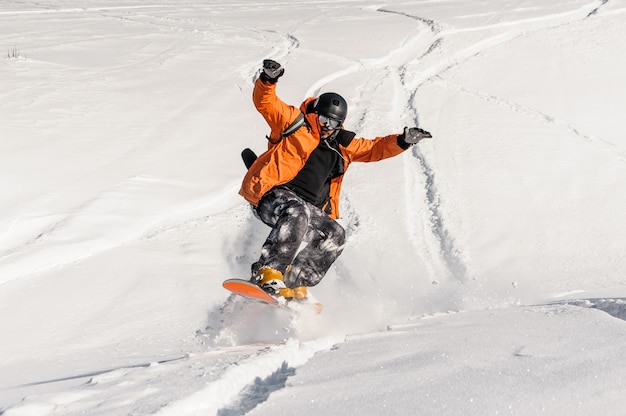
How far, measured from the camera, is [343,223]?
647 cm

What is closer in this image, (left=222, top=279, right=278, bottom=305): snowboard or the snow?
the snow

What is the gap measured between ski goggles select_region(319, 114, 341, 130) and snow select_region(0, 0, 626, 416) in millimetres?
1174

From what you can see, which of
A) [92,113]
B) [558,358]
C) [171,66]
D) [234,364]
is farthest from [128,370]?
[171,66]

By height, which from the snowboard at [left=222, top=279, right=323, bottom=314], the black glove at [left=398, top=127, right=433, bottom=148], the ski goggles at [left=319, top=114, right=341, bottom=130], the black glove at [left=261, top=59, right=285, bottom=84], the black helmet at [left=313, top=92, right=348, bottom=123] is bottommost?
the snowboard at [left=222, top=279, right=323, bottom=314]

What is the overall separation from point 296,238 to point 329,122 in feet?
2.54

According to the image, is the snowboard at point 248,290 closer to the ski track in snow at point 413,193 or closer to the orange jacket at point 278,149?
the ski track in snow at point 413,193

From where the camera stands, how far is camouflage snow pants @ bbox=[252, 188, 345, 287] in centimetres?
492

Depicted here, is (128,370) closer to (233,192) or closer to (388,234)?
(388,234)

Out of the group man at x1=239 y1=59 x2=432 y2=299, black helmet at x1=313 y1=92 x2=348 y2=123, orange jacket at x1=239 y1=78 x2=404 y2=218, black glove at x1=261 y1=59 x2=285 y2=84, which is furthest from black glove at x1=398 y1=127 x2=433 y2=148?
black glove at x1=261 y1=59 x2=285 y2=84

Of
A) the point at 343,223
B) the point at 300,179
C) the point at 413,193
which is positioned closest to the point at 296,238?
the point at 300,179

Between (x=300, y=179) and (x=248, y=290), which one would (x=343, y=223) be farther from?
(x=248, y=290)

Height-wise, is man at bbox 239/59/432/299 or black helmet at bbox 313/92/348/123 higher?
black helmet at bbox 313/92/348/123

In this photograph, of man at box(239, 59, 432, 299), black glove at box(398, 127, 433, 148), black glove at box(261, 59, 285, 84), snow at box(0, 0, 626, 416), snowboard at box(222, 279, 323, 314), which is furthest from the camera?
black glove at box(398, 127, 433, 148)

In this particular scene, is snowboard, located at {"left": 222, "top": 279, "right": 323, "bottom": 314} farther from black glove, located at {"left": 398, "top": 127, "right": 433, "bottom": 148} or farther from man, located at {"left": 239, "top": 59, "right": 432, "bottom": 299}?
black glove, located at {"left": 398, "top": 127, "right": 433, "bottom": 148}
